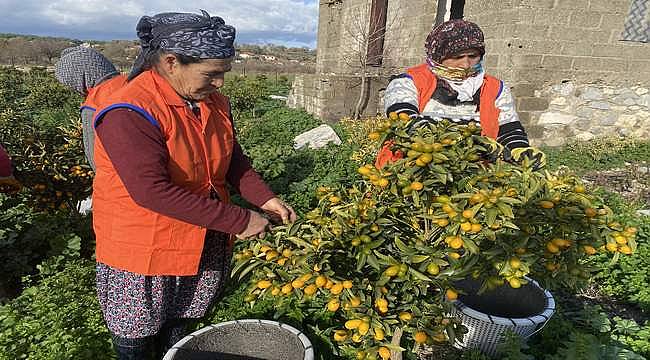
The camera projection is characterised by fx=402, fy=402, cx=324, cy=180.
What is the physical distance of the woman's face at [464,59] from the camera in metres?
2.00

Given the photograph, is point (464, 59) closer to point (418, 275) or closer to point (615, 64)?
point (418, 275)

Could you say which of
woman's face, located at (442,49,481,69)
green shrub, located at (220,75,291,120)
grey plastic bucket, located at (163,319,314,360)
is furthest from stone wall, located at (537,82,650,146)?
green shrub, located at (220,75,291,120)

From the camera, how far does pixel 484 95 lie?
2105 millimetres

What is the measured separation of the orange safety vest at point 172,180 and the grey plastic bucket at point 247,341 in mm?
326

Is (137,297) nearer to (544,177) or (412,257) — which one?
(412,257)

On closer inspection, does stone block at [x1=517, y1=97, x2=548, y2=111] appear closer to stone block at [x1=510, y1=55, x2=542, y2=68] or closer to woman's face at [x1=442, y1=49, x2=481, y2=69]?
stone block at [x1=510, y1=55, x2=542, y2=68]

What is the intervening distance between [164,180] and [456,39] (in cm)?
150

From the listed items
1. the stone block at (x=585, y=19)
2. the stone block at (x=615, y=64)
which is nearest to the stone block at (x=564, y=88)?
the stone block at (x=615, y=64)

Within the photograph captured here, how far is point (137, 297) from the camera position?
1.60m

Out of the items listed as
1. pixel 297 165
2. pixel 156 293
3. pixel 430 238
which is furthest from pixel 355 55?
pixel 156 293

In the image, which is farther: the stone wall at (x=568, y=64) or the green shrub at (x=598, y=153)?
the green shrub at (x=598, y=153)

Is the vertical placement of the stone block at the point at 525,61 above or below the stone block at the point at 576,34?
below

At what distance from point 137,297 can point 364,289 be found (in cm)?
92

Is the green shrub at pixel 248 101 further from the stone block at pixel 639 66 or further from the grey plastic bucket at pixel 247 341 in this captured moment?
the grey plastic bucket at pixel 247 341
